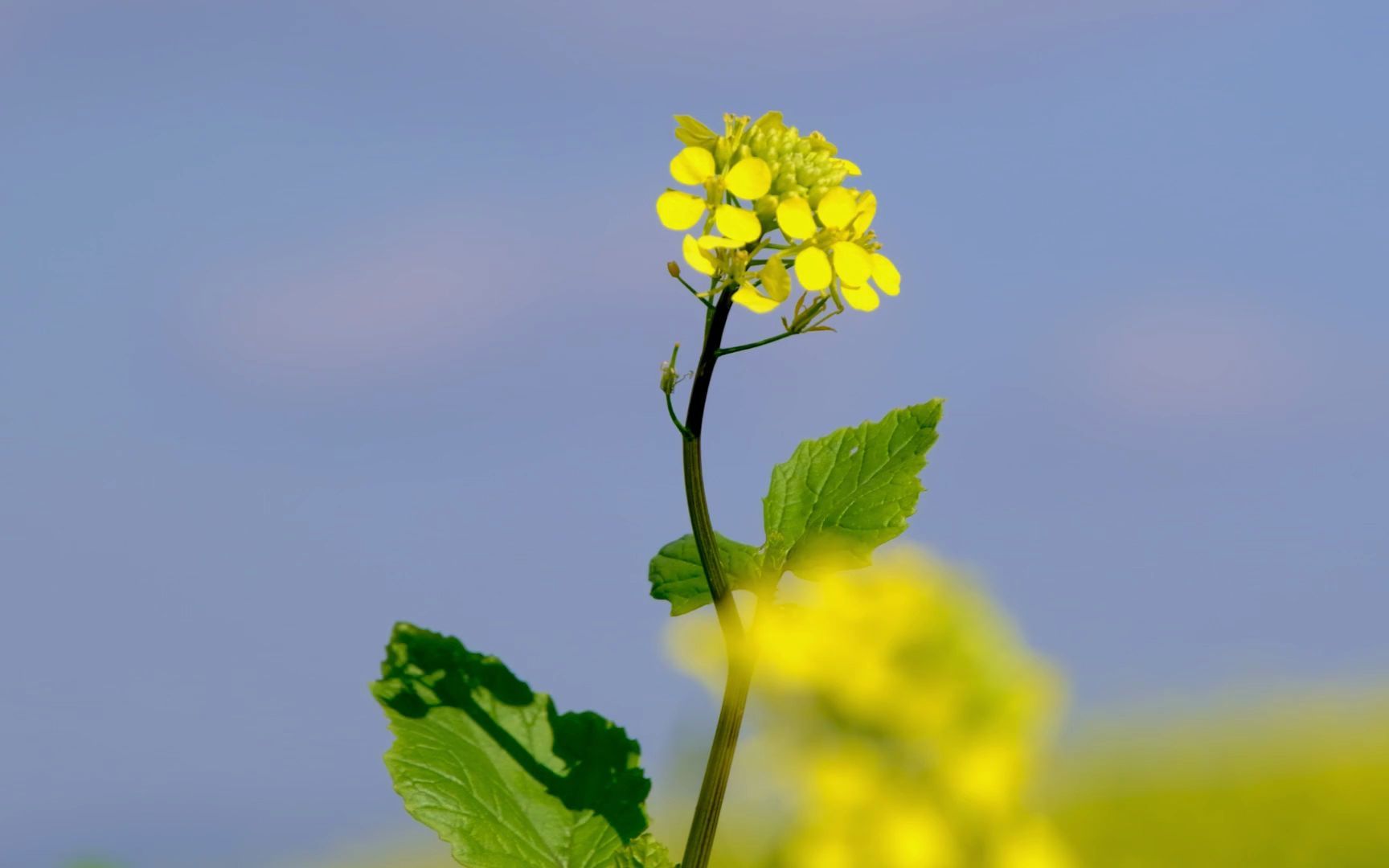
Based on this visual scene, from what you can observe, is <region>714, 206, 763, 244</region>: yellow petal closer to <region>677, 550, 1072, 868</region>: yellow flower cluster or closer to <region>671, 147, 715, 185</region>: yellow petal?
<region>671, 147, 715, 185</region>: yellow petal

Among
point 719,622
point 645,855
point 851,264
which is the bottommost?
point 645,855

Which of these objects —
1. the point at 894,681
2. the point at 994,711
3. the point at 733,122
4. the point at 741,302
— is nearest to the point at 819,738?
the point at 894,681

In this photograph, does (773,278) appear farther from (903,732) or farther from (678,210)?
(903,732)

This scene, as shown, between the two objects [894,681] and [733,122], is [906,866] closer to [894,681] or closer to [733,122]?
[894,681]

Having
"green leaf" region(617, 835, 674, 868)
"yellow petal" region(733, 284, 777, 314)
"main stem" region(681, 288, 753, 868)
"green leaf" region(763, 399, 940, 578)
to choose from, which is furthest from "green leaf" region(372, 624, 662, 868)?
"yellow petal" region(733, 284, 777, 314)

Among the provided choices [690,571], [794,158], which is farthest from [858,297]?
[690,571]

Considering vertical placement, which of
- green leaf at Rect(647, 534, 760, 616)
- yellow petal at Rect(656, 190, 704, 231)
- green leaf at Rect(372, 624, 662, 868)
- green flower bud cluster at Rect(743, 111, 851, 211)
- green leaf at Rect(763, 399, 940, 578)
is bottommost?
green leaf at Rect(372, 624, 662, 868)

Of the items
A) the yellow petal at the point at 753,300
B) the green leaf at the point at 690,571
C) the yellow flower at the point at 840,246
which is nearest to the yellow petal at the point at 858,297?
the yellow flower at the point at 840,246
